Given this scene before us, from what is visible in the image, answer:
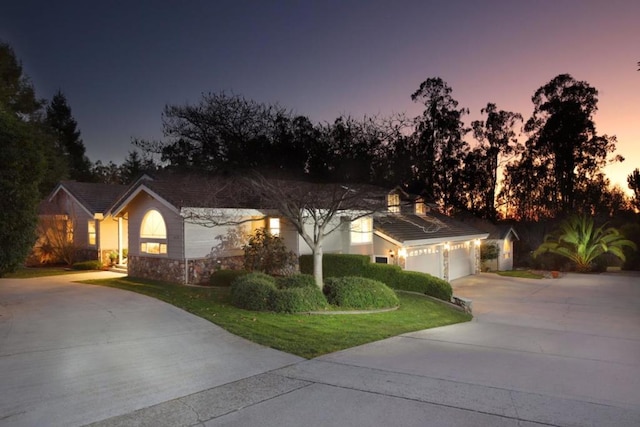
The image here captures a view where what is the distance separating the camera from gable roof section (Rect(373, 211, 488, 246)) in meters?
20.4

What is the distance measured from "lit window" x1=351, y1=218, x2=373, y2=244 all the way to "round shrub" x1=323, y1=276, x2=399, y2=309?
23.8 feet

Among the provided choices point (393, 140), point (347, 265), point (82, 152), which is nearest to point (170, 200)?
point (347, 265)

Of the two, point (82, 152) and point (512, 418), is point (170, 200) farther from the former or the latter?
point (82, 152)

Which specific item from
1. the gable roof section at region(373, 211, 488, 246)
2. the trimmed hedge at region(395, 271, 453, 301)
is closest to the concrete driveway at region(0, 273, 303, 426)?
the trimmed hedge at region(395, 271, 453, 301)

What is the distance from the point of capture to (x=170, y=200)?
1616 centimetres

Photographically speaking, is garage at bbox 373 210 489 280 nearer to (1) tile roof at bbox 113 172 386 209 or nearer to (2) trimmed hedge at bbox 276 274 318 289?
(1) tile roof at bbox 113 172 386 209

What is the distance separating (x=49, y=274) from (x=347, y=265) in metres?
12.9

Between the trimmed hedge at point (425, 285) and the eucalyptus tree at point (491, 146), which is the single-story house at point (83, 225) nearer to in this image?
the trimmed hedge at point (425, 285)

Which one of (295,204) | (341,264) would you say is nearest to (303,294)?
(295,204)

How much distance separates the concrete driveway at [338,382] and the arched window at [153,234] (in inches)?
281

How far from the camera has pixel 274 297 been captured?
1148cm

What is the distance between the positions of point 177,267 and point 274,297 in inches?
252

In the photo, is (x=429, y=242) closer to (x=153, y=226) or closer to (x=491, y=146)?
(x=153, y=226)

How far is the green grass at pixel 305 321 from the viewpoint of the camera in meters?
8.27
